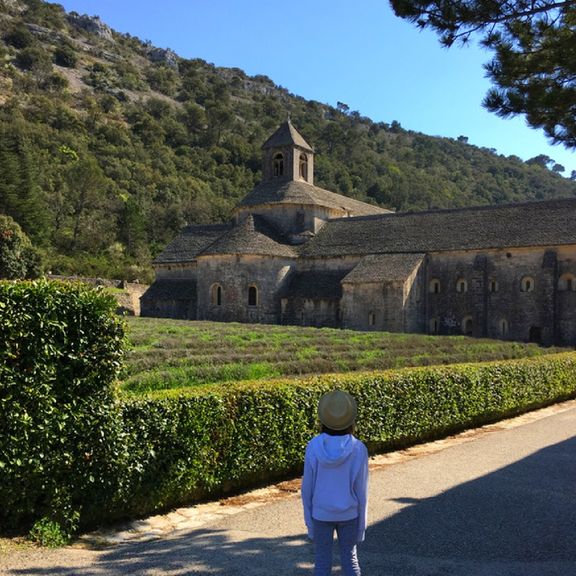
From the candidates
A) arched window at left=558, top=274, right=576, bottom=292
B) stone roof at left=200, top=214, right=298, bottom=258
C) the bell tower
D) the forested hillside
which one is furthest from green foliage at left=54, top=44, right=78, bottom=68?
arched window at left=558, top=274, right=576, bottom=292

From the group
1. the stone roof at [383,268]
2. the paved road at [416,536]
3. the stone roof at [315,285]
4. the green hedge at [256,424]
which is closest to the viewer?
the paved road at [416,536]

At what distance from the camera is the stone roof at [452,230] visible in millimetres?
38625

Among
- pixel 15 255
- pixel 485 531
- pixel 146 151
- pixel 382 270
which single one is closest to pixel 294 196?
pixel 382 270

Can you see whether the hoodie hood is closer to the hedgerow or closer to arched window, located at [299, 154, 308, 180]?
the hedgerow

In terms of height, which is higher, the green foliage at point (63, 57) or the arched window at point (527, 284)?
the green foliage at point (63, 57)

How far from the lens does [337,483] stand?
4.75 meters

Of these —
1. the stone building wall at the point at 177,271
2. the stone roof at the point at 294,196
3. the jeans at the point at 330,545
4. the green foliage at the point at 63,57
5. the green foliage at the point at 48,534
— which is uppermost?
the green foliage at the point at 63,57

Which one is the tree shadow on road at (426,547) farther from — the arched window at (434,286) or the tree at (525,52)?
the arched window at (434,286)

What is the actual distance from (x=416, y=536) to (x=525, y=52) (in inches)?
297

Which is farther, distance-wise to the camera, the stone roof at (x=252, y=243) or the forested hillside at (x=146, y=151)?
the forested hillside at (x=146, y=151)

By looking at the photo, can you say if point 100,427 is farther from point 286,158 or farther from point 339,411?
point 286,158

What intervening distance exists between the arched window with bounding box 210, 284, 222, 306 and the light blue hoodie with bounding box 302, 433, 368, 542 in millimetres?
39336

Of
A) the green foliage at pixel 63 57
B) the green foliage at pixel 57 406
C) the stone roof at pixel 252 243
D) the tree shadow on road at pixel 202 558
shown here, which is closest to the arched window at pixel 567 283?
the stone roof at pixel 252 243

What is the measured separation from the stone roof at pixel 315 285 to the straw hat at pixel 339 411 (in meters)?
36.9
